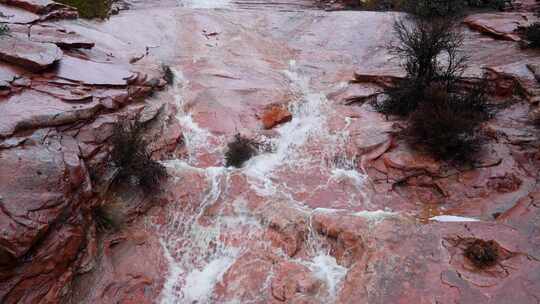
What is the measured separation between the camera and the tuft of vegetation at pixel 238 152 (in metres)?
6.48

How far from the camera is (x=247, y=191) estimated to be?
599 centimetres

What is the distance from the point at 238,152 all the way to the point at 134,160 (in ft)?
5.32

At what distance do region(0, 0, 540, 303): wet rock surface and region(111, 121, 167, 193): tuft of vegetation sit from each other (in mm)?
158

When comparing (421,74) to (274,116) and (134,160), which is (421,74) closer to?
(274,116)

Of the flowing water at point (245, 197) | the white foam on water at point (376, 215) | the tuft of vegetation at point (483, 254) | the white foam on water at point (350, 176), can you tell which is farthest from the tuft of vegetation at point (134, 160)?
the tuft of vegetation at point (483, 254)

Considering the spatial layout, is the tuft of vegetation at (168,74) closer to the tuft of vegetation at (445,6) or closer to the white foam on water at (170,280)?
the white foam on water at (170,280)

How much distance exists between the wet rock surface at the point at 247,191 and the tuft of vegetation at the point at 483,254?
0.02m

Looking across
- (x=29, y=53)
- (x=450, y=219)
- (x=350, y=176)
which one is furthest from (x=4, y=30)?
(x=450, y=219)

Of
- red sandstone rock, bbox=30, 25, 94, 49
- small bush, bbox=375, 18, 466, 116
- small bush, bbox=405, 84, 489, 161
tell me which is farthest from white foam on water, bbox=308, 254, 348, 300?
red sandstone rock, bbox=30, 25, 94, 49

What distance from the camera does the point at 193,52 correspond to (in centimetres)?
971

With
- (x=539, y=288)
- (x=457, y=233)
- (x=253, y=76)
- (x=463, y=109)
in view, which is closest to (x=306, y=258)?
(x=457, y=233)

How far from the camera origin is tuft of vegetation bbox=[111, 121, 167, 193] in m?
5.49

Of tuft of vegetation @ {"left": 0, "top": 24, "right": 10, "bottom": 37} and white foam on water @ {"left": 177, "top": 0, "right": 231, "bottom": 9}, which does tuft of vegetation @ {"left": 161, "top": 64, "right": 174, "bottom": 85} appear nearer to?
tuft of vegetation @ {"left": 0, "top": 24, "right": 10, "bottom": 37}

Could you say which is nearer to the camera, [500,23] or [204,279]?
[204,279]
